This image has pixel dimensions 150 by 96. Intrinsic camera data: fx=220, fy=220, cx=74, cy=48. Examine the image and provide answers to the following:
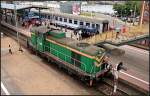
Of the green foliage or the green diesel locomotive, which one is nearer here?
the green diesel locomotive

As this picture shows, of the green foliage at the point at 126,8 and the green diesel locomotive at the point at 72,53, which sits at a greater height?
the green foliage at the point at 126,8

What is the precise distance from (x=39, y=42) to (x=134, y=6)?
138 feet

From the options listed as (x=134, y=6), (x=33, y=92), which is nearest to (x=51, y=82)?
(x=33, y=92)

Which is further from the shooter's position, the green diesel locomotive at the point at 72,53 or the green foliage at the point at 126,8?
the green foliage at the point at 126,8

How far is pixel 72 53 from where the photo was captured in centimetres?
1794

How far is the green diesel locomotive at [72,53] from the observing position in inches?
637

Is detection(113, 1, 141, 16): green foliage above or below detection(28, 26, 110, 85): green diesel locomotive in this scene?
above

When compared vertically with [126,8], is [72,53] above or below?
below

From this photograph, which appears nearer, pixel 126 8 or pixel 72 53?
pixel 72 53

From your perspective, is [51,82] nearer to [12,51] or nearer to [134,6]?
[12,51]

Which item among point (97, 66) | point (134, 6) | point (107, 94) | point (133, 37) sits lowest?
point (107, 94)

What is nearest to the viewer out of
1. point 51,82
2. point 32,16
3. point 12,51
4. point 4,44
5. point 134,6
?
A: point 51,82

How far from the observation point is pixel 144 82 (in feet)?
58.9

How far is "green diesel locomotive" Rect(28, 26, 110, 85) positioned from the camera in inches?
637
